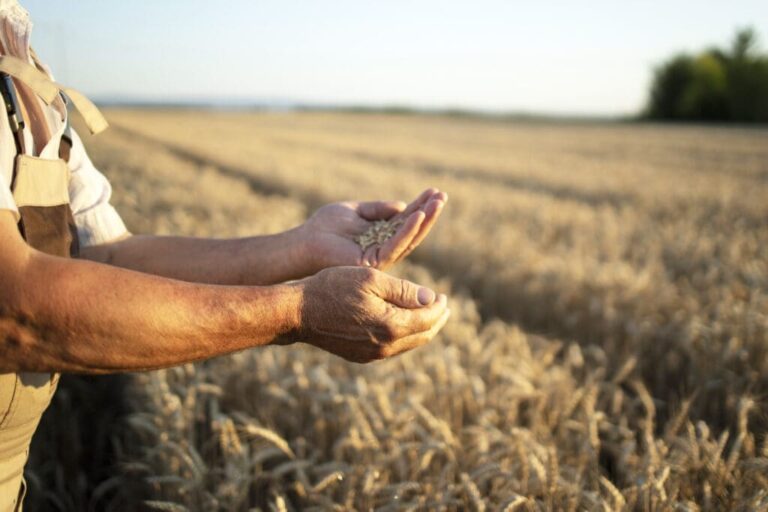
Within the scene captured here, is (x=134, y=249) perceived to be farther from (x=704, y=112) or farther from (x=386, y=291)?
(x=704, y=112)

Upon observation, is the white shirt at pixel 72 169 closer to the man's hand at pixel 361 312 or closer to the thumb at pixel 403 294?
the man's hand at pixel 361 312

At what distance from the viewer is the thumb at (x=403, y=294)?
4.08 ft

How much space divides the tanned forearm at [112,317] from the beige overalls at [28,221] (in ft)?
0.90

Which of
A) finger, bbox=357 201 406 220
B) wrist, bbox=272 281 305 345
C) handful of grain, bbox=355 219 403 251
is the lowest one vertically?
wrist, bbox=272 281 305 345

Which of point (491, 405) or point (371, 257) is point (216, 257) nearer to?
point (371, 257)

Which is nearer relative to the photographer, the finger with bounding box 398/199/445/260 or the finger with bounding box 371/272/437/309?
the finger with bounding box 371/272/437/309

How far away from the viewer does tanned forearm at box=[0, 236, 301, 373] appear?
3.01 ft

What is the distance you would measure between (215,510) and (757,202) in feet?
27.8

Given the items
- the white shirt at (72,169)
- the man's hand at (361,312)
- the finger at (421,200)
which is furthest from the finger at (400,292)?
the white shirt at (72,169)

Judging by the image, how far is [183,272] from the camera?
5.51 feet

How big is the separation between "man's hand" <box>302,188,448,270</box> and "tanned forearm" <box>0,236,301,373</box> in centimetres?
49

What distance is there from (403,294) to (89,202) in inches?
37.2

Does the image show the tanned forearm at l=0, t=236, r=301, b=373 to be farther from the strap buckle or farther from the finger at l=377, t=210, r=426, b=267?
the finger at l=377, t=210, r=426, b=267

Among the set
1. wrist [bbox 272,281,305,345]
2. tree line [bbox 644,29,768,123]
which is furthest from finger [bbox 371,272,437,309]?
tree line [bbox 644,29,768,123]
